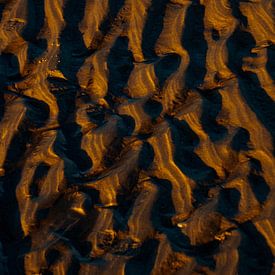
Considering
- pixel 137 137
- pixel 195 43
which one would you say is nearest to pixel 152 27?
pixel 195 43

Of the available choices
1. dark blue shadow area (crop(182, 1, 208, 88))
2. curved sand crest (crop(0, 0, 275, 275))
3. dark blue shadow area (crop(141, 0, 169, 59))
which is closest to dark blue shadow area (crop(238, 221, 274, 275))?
curved sand crest (crop(0, 0, 275, 275))

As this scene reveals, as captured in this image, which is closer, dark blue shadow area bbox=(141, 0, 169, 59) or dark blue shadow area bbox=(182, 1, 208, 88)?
dark blue shadow area bbox=(182, 1, 208, 88)

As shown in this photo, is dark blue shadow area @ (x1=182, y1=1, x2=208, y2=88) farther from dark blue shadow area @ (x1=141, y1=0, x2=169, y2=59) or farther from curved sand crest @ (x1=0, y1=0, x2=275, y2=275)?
dark blue shadow area @ (x1=141, y1=0, x2=169, y2=59)

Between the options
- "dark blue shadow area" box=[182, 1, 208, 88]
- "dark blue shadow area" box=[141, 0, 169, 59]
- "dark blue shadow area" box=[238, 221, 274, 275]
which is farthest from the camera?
"dark blue shadow area" box=[141, 0, 169, 59]

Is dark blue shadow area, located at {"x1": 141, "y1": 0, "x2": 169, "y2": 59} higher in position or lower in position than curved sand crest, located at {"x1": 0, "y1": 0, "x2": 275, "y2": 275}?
higher

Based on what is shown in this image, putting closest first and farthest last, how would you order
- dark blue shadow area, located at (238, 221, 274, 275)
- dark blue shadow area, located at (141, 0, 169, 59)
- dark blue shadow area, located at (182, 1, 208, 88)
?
dark blue shadow area, located at (238, 221, 274, 275) < dark blue shadow area, located at (182, 1, 208, 88) < dark blue shadow area, located at (141, 0, 169, 59)

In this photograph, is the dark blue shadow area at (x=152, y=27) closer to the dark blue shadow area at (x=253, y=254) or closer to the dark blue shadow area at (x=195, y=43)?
the dark blue shadow area at (x=195, y=43)

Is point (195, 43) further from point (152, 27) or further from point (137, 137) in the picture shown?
point (137, 137)

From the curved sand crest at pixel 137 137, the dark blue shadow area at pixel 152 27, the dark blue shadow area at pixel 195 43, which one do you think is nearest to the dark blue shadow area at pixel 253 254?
the curved sand crest at pixel 137 137

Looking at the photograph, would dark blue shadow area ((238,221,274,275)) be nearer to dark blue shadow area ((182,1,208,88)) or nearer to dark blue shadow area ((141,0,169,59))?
dark blue shadow area ((182,1,208,88))
